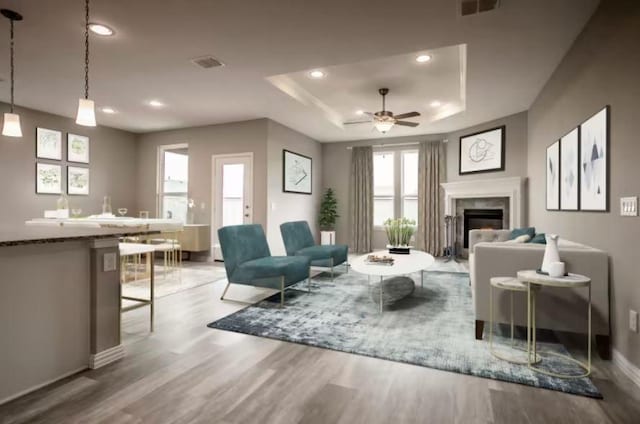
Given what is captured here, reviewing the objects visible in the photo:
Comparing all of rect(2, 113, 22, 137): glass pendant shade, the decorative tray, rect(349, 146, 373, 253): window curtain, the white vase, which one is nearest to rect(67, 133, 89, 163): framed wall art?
rect(2, 113, 22, 137): glass pendant shade

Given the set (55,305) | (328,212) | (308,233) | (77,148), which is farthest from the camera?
(328,212)

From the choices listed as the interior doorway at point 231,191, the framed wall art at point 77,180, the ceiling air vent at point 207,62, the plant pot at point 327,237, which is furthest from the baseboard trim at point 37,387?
the plant pot at point 327,237

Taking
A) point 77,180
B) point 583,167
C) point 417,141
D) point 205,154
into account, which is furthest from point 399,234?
point 77,180

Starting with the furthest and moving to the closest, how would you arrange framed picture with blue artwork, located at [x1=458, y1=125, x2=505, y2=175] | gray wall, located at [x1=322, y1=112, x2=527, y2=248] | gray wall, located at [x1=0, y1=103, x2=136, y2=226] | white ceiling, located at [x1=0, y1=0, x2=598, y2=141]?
framed picture with blue artwork, located at [x1=458, y1=125, x2=505, y2=175] < gray wall, located at [x1=322, y1=112, x2=527, y2=248] < gray wall, located at [x1=0, y1=103, x2=136, y2=226] < white ceiling, located at [x1=0, y1=0, x2=598, y2=141]

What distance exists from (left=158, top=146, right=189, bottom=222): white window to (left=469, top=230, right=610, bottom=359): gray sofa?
5997 millimetres

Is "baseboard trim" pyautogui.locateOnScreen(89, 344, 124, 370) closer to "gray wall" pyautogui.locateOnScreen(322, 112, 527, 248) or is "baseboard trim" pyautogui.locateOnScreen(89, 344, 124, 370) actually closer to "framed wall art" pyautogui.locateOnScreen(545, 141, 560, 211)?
"framed wall art" pyautogui.locateOnScreen(545, 141, 560, 211)

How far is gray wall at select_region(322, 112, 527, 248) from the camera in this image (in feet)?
19.0

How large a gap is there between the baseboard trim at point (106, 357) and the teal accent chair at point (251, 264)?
147 cm

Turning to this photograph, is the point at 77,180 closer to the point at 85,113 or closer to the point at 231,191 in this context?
the point at 231,191

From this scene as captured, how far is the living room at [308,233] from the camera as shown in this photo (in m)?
1.97

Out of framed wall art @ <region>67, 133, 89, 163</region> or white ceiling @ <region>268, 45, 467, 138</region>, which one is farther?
framed wall art @ <region>67, 133, 89, 163</region>

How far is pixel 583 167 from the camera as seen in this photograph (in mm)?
2992

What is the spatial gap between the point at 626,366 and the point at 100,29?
4.72m

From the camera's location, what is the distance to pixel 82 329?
87.9 inches
